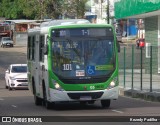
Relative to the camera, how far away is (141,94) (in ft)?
101

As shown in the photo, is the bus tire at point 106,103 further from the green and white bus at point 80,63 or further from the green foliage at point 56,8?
the green foliage at point 56,8

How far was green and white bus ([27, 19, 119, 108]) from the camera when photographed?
76.0ft

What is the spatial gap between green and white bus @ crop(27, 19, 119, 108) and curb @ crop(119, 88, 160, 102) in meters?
5.46

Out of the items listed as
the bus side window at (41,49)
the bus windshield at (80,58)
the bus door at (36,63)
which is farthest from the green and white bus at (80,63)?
the bus door at (36,63)

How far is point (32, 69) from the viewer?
27.5 m

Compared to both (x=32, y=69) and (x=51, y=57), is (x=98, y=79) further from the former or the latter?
(x=32, y=69)

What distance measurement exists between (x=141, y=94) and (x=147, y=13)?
44.5 feet

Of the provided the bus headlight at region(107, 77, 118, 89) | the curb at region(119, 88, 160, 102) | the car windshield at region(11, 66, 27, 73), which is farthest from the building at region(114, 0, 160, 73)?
the bus headlight at region(107, 77, 118, 89)

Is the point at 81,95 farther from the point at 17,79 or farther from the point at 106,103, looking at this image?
the point at 17,79

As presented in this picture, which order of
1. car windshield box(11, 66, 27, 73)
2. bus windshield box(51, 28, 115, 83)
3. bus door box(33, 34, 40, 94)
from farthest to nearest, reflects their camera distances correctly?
car windshield box(11, 66, 27, 73), bus door box(33, 34, 40, 94), bus windshield box(51, 28, 115, 83)

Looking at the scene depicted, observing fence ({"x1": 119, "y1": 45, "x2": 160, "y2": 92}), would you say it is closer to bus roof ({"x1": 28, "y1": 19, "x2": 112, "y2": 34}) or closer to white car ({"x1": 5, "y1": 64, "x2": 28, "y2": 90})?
white car ({"x1": 5, "y1": 64, "x2": 28, "y2": 90})

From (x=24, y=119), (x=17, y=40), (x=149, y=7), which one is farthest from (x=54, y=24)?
(x=17, y=40)

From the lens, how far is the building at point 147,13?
41.6 meters

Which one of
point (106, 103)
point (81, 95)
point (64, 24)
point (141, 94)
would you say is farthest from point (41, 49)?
point (141, 94)
